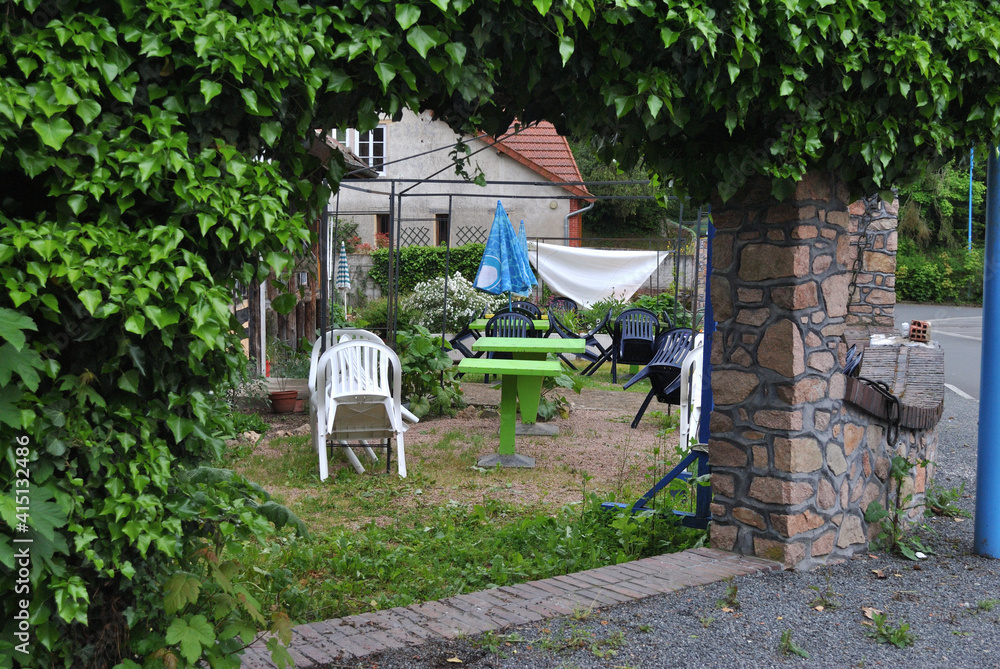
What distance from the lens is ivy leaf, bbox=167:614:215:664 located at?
2209mm

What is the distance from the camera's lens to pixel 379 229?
23.6 m

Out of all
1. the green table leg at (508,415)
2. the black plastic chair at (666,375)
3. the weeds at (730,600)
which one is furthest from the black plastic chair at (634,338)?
the weeds at (730,600)

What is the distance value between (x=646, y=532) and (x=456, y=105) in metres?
2.55

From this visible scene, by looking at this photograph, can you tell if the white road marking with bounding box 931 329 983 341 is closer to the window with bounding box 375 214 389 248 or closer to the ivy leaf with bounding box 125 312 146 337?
the window with bounding box 375 214 389 248

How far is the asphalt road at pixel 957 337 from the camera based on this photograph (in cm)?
1230

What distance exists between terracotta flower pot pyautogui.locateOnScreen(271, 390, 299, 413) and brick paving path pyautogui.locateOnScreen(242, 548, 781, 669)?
15.8 feet

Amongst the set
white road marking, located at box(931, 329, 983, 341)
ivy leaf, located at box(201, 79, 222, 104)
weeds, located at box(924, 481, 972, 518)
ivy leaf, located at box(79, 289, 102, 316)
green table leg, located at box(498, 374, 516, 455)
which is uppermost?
ivy leaf, located at box(201, 79, 222, 104)

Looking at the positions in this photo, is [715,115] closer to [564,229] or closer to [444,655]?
[444,655]

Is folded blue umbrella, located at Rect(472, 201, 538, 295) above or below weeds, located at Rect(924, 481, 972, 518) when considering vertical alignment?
above

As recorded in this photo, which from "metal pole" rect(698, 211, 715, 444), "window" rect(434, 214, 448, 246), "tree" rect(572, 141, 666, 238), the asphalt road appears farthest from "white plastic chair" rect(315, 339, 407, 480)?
"tree" rect(572, 141, 666, 238)

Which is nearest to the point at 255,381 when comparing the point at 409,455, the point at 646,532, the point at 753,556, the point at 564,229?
the point at 409,455

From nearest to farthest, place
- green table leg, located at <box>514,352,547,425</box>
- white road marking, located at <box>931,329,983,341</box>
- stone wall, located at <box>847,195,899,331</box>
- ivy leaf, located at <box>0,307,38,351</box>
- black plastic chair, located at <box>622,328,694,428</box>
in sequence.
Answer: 1. ivy leaf, located at <box>0,307,38,351</box>
2. green table leg, located at <box>514,352,547,425</box>
3. black plastic chair, located at <box>622,328,694,428</box>
4. stone wall, located at <box>847,195,899,331</box>
5. white road marking, located at <box>931,329,983,341</box>

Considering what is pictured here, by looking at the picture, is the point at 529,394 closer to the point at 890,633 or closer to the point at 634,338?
the point at 634,338

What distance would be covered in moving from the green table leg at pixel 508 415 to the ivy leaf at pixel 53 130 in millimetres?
4677
